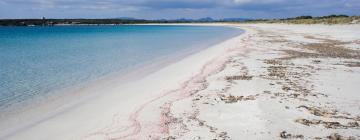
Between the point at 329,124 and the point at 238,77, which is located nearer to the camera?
the point at 329,124

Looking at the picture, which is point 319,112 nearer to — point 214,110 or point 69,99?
point 214,110

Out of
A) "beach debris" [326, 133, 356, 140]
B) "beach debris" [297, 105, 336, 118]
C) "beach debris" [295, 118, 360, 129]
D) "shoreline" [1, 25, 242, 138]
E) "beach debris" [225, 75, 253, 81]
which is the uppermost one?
"beach debris" [225, 75, 253, 81]

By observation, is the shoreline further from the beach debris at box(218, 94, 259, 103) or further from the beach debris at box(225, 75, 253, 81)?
the beach debris at box(218, 94, 259, 103)

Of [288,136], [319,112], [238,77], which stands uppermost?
[238,77]

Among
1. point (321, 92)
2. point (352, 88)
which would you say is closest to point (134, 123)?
point (321, 92)

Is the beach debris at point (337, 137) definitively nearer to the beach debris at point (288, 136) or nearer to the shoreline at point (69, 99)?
the beach debris at point (288, 136)

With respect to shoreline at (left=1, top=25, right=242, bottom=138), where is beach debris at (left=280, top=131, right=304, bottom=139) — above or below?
above

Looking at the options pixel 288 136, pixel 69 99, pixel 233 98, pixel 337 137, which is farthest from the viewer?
pixel 69 99

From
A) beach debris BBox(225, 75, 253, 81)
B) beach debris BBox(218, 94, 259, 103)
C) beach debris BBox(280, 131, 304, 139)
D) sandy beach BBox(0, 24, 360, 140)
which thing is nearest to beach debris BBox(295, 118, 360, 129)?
sandy beach BBox(0, 24, 360, 140)

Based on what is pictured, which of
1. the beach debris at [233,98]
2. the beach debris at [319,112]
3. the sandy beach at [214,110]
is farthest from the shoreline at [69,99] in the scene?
the beach debris at [319,112]

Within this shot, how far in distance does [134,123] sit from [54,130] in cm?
163

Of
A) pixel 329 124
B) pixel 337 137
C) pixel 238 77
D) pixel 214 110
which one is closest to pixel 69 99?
pixel 214 110

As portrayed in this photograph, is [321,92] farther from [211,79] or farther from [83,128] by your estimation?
[83,128]

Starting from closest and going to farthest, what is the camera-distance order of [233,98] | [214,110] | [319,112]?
[319,112]
[214,110]
[233,98]
